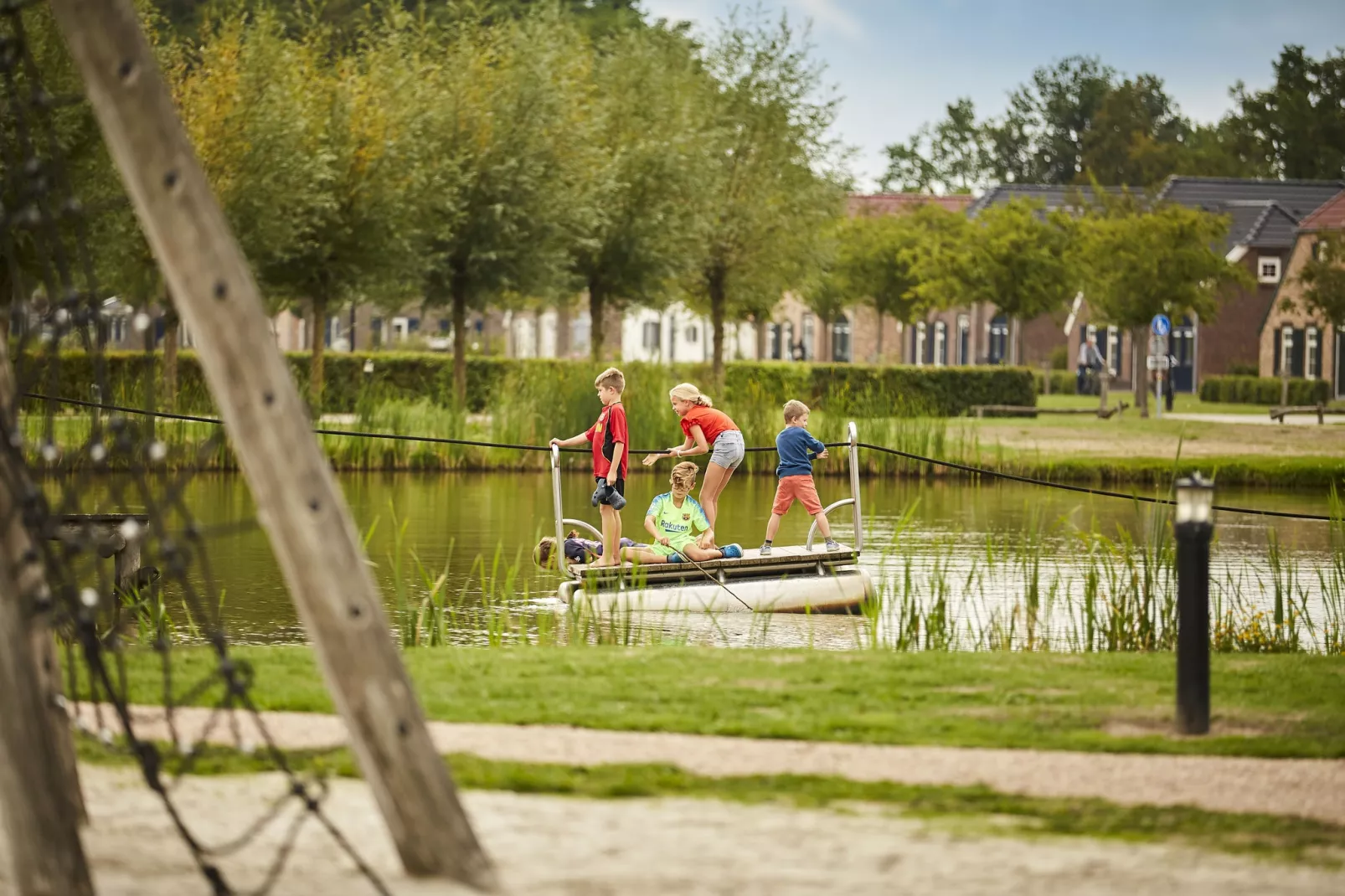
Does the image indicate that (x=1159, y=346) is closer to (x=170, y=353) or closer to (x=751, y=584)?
(x=170, y=353)

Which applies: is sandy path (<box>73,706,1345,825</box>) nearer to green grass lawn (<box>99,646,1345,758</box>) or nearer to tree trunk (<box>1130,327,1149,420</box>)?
green grass lawn (<box>99,646,1345,758</box>)

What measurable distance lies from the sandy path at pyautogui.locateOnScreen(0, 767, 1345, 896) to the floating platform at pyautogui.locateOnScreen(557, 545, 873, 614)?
652 cm

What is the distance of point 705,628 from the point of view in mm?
11875

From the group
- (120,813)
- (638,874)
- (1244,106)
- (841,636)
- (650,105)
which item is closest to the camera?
(638,874)

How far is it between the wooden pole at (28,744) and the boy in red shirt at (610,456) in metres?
7.52

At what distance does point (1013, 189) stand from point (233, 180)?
45.9m

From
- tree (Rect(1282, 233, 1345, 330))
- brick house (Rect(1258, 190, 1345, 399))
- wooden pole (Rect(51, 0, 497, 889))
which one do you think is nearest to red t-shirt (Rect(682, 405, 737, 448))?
wooden pole (Rect(51, 0, 497, 889))

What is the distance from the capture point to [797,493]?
13938 mm

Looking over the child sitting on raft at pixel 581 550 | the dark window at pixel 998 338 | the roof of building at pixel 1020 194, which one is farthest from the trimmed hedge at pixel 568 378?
the dark window at pixel 998 338

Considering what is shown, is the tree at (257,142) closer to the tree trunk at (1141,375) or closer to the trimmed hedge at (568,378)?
the trimmed hedge at (568,378)

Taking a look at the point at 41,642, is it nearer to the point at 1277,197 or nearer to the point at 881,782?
the point at 881,782

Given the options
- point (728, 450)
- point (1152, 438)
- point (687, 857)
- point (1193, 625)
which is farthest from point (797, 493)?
point (1152, 438)

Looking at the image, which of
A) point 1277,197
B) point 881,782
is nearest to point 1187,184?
point 1277,197

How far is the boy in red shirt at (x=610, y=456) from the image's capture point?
40.9ft
